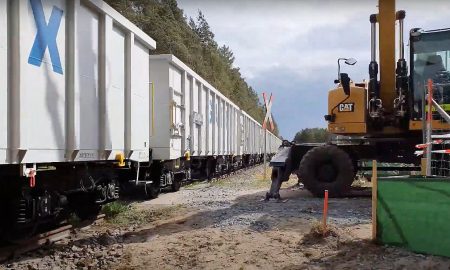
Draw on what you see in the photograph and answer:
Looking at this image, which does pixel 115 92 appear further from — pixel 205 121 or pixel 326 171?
pixel 205 121

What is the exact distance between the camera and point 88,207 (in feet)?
25.2

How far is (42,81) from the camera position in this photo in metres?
5.23

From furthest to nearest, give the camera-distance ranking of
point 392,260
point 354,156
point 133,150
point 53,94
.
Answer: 1. point 354,156
2. point 133,150
3. point 53,94
4. point 392,260

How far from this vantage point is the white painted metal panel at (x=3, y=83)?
181 inches

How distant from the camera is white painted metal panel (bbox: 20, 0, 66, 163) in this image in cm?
489

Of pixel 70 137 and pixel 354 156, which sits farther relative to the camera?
pixel 354 156

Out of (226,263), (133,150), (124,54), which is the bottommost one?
(226,263)

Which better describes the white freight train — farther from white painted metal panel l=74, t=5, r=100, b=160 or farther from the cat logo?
the cat logo

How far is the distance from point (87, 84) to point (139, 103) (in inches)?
79.8

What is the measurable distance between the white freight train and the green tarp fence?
375 cm

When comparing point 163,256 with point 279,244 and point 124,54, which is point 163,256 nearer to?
point 279,244

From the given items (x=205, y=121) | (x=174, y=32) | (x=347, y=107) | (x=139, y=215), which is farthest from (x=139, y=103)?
(x=174, y=32)

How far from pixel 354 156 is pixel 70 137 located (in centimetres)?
676

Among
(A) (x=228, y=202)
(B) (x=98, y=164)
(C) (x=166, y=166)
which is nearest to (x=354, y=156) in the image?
(A) (x=228, y=202)
